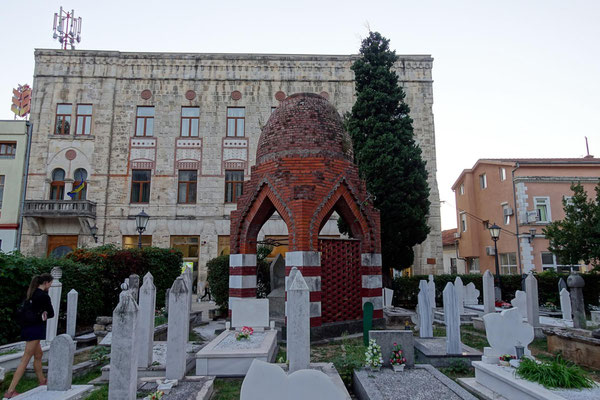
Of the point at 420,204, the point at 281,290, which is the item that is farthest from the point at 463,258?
the point at 281,290

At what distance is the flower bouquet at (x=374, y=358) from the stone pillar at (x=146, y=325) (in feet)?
13.3

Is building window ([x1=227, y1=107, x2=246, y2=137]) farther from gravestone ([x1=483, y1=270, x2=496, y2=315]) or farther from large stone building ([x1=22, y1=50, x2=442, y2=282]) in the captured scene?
gravestone ([x1=483, y1=270, x2=496, y2=315])

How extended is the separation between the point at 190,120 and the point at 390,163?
15.0 metres

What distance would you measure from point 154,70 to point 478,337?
24.4 m

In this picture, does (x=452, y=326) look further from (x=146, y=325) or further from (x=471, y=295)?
(x=471, y=295)

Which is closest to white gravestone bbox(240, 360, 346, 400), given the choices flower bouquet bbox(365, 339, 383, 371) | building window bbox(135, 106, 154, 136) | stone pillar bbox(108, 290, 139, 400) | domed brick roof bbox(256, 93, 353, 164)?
stone pillar bbox(108, 290, 139, 400)

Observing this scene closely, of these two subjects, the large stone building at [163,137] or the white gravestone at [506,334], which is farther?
the large stone building at [163,137]

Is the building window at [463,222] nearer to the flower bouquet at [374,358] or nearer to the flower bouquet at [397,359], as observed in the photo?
the flower bouquet at [397,359]

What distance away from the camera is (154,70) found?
25.1 metres

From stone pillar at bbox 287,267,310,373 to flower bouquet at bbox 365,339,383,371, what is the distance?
128 centimetres

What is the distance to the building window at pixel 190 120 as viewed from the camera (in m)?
25.0

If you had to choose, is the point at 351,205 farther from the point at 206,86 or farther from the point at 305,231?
the point at 206,86

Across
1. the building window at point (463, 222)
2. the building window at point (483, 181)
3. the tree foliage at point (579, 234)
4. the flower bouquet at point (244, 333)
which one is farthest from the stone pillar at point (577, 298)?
the building window at point (463, 222)

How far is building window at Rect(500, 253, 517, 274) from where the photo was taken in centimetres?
2362
